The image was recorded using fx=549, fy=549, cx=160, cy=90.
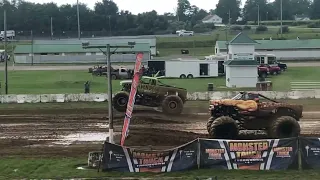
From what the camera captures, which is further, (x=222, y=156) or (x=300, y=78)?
(x=300, y=78)

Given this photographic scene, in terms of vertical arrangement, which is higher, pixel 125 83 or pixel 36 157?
pixel 125 83

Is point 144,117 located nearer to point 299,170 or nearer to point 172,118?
point 172,118

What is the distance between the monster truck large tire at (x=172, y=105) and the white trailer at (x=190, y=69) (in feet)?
79.7

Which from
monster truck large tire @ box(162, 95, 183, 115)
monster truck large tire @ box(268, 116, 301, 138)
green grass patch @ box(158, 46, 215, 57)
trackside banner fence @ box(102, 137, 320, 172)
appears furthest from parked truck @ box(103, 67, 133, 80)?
green grass patch @ box(158, 46, 215, 57)

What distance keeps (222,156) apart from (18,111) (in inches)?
703

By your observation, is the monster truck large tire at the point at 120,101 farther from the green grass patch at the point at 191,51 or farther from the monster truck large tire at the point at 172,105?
the green grass patch at the point at 191,51

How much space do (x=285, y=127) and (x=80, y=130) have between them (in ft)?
29.6

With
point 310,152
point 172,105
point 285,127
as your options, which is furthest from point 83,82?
point 310,152

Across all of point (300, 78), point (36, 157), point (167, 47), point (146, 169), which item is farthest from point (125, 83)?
point (167, 47)

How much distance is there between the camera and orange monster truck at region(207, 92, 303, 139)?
67.0 ft

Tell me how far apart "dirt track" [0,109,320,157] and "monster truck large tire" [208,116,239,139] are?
131 cm

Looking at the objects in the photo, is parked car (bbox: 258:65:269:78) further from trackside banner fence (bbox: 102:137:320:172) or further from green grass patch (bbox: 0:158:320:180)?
green grass patch (bbox: 0:158:320:180)

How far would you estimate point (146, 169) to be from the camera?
626 inches

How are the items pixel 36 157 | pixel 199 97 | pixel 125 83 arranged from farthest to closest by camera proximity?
pixel 199 97
pixel 125 83
pixel 36 157
